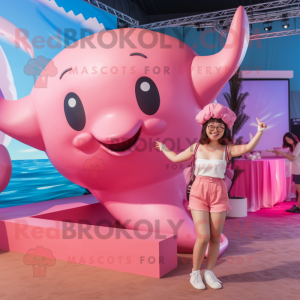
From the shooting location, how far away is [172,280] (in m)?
2.59

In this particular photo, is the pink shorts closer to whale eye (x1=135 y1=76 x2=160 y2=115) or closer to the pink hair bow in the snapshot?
the pink hair bow

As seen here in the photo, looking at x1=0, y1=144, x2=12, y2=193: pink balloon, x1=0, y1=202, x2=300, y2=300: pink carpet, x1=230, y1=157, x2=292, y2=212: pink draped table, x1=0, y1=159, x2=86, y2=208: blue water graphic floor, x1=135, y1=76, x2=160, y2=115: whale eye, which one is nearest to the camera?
x1=0, y1=202, x2=300, y2=300: pink carpet

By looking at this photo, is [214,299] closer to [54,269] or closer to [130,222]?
[130,222]

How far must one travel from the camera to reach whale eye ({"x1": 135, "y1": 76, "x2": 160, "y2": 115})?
2.88 metres

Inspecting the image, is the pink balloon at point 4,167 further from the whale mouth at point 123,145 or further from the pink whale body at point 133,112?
the whale mouth at point 123,145

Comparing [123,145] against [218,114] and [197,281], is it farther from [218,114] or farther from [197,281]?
[197,281]

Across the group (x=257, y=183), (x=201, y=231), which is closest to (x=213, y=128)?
(x=201, y=231)

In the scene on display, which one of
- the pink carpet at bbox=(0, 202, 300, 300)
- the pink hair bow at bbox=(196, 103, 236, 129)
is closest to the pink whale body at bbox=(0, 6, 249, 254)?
the pink carpet at bbox=(0, 202, 300, 300)

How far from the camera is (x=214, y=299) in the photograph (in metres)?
2.24

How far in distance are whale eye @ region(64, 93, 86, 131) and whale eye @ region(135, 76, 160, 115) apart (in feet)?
1.73

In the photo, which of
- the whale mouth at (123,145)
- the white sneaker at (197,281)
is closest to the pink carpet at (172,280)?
the white sneaker at (197,281)

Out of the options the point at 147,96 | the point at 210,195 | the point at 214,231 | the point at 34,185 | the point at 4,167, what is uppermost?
the point at 147,96

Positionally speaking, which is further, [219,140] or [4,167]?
[4,167]

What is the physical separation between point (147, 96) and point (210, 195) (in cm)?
104
